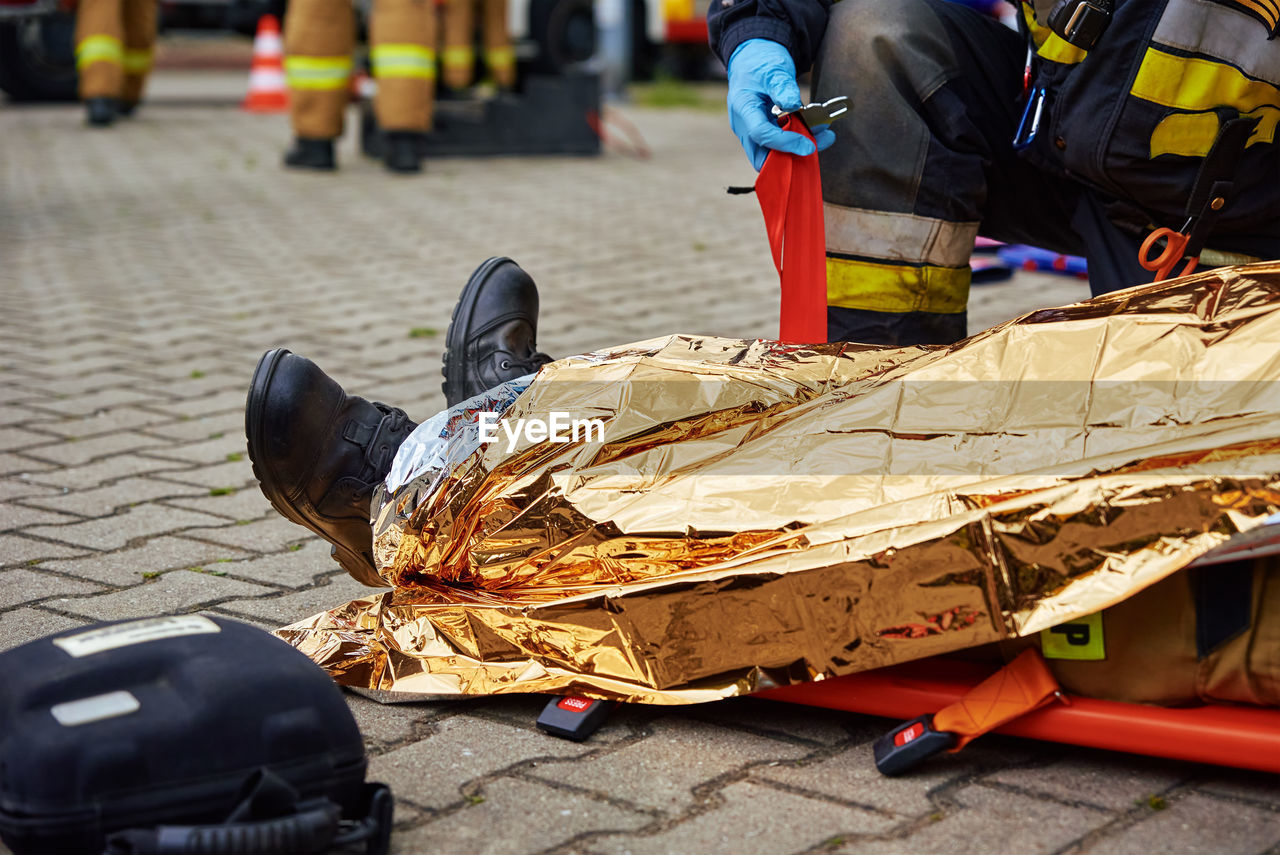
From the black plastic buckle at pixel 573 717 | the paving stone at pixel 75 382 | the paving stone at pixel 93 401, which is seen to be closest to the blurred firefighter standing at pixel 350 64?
the paving stone at pixel 75 382

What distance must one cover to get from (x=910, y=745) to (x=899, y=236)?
931 mm

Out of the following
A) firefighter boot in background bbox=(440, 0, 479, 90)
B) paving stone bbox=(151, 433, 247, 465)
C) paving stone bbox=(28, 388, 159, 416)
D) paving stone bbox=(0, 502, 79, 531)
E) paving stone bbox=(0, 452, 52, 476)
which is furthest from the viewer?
firefighter boot in background bbox=(440, 0, 479, 90)

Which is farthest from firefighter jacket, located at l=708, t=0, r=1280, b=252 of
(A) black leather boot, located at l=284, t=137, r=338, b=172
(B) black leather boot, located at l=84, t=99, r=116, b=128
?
(B) black leather boot, located at l=84, t=99, r=116, b=128

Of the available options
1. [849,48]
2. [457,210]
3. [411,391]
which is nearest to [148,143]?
[457,210]

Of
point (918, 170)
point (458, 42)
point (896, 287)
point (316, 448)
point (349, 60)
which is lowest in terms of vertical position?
point (316, 448)

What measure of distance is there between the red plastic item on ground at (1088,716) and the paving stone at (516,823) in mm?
234

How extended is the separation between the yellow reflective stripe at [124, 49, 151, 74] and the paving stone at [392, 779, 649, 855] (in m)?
7.73

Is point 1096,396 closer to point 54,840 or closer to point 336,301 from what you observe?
point 54,840

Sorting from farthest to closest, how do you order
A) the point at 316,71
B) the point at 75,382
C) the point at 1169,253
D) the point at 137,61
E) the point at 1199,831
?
the point at 137,61 < the point at 316,71 < the point at 75,382 < the point at 1169,253 < the point at 1199,831

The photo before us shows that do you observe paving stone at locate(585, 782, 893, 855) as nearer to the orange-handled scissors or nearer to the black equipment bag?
the black equipment bag

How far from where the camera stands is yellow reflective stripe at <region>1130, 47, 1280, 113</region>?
176cm

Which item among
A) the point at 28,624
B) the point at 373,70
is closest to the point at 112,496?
the point at 28,624

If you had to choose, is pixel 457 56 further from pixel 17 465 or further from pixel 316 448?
pixel 316 448

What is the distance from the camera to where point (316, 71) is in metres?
6.12
